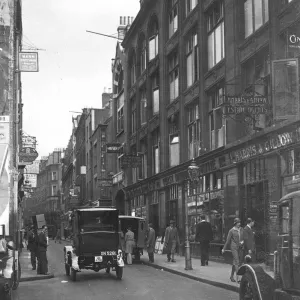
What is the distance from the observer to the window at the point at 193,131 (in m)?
29.9

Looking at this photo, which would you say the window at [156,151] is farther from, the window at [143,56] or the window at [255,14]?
the window at [255,14]

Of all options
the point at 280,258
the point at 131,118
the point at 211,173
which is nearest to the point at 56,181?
the point at 131,118

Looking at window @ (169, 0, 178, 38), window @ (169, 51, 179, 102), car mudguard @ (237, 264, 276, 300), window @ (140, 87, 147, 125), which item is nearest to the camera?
car mudguard @ (237, 264, 276, 300)

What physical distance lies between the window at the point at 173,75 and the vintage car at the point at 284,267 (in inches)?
975

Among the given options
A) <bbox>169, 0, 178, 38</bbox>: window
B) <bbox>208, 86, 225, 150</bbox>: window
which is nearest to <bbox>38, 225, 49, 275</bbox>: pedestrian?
<bbox>208, 86, 225, 150</bbox>: window

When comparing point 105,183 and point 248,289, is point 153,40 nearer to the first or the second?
point 105,183

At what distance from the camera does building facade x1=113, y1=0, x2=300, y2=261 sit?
2000 cm

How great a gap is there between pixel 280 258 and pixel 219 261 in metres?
15.9

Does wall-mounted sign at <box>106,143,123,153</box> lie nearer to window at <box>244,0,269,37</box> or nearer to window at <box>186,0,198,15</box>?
window at <box>186,0,198,15</box>

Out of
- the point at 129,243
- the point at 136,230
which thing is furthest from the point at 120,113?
the point at 129,243

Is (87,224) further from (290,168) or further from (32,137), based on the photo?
(32,137)

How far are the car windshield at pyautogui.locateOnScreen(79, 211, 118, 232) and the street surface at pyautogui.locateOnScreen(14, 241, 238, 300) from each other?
167cm

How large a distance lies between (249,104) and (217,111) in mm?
6792

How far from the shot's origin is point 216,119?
27.1 metres
